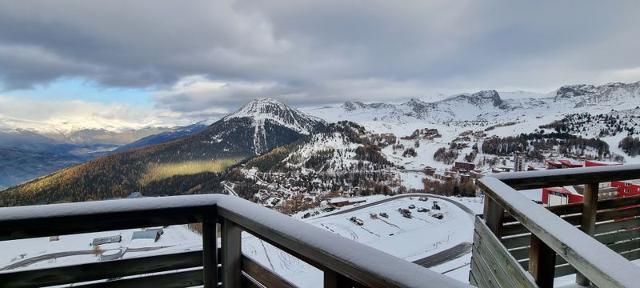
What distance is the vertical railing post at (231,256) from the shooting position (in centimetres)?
149

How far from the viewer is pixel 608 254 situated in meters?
1.04

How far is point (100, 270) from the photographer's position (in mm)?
1534

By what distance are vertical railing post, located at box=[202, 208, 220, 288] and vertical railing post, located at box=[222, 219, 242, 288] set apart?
→ 0.07 meters

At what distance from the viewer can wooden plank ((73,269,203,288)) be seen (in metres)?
1.57

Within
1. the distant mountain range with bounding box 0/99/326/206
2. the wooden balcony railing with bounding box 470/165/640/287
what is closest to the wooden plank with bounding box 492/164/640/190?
the wooden balcony railing with bounding box 470/165/640/287

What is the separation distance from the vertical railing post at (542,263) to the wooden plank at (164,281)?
156 cm

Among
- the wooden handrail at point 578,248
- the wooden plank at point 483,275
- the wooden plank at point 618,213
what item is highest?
the wooden handrail at point 578,248

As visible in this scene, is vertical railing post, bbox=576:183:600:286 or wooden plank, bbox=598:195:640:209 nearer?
vertical railing post, bbox=576:183:600:286

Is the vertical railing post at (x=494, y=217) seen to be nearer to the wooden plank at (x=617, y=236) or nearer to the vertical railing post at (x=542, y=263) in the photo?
the vertical railing post at (x=542, y=263)

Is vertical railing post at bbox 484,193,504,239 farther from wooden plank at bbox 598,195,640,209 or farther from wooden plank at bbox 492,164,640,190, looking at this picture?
wooden plank at bbox 598,195,640,209

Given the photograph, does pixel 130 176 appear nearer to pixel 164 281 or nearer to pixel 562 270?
pixel 164 281

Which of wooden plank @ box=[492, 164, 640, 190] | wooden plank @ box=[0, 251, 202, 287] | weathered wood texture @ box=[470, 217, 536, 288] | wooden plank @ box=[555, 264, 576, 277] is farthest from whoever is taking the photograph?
wooden plank @ box=[492, 164, 640, 190]

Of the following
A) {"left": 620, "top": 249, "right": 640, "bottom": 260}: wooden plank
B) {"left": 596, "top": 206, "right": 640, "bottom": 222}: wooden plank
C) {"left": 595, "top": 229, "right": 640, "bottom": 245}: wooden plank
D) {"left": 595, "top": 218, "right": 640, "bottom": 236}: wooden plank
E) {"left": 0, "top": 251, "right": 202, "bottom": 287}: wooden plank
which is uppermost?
{"left": 0, "top": 251, "right": 202, "bottom": 287}: wooden plank

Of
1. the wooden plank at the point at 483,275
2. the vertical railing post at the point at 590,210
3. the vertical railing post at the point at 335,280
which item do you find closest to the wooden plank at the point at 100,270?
the vertical railing post at the point at 335,280
